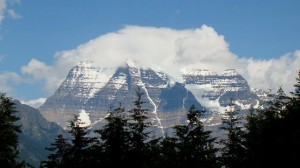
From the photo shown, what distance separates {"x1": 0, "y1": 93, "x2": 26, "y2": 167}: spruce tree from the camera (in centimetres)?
4288

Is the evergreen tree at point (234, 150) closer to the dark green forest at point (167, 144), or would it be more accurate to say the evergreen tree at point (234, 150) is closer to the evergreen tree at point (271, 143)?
the dark green forest at point (167, 144)

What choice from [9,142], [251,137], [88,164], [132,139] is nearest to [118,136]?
[132,139]

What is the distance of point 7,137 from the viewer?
43938 millimetres

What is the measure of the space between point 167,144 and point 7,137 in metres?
13.2

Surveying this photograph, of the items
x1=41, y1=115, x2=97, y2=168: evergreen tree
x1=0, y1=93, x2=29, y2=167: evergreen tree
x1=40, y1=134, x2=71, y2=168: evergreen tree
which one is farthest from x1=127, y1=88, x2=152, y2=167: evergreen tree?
x1=0, y1=93, x2=29, y2=167: evergreen tree

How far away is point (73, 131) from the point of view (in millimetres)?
52562

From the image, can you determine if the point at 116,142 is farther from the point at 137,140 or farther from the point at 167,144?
the point at 167,144

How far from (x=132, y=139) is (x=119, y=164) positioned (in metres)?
2.50

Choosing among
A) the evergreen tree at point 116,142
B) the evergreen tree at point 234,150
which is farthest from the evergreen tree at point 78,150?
the evergreen tree at point 234,150

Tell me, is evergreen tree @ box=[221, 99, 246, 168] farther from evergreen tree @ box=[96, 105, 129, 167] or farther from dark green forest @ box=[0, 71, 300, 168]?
evergreen tree @ box=[96, 105, 129, 167]

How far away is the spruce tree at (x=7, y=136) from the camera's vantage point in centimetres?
4288

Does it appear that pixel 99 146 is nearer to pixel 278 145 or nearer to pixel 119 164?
pixel 119 164

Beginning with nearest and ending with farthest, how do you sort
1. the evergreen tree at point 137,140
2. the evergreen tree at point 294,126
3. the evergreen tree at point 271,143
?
the evergreen tree at point 294,126, the evergreen tree at point 271,143, the evergreen tree at point 137,140

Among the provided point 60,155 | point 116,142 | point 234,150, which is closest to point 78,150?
point 60,155
